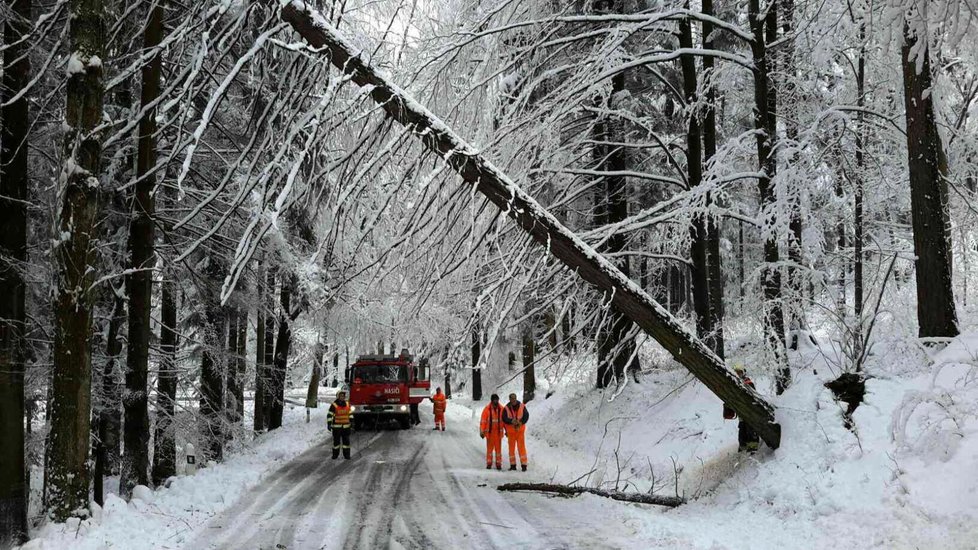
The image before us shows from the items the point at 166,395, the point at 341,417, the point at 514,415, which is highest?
the point at 166,395

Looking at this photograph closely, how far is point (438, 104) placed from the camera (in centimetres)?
753

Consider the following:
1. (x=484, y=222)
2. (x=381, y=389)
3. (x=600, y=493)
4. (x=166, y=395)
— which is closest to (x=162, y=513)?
(x=166, y=395)

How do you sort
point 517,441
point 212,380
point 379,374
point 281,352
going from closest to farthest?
point 517,441, point 212,380, point 281,352, point 379,374

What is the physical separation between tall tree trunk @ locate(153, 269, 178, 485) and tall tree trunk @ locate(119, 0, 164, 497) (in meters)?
2.09

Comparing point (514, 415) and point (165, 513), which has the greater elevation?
point (514, 415)

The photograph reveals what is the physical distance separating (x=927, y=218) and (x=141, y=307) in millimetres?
11418

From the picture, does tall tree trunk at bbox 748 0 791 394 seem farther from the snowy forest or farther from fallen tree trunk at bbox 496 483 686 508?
fallen tree trunk at bbox 496 483 686 508

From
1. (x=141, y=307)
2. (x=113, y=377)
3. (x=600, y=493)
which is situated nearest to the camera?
(x=600, y=493)

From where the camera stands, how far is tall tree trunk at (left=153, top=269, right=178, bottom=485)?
1305 cm

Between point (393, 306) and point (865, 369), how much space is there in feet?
18.6

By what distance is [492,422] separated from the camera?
45.7ft

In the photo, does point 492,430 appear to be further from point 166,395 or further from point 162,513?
point 162,513

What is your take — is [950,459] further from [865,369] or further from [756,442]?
[756,442]

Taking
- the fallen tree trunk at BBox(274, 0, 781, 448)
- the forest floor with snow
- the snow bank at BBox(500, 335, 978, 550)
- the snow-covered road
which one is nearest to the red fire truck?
the snow-covered road
